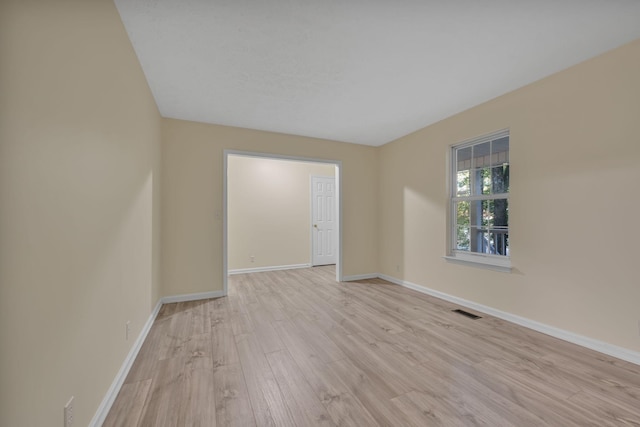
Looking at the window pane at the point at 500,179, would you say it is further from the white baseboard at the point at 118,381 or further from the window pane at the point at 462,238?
the white baseboard at the point at 118,381

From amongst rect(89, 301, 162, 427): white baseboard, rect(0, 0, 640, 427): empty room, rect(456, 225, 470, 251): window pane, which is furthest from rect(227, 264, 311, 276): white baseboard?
rect(456, 225, 470, 251): window pane

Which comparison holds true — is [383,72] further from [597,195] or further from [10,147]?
[10,147]

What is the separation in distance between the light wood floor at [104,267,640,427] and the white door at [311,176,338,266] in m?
2.94

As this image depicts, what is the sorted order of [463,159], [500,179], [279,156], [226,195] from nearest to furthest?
[500,179] < [463,159] < [226,195] < [279,156]

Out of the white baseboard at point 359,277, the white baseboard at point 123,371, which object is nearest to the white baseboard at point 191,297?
the white baseboard at point 123,371

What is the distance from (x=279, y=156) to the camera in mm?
4043

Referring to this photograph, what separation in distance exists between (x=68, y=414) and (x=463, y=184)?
4070 mm

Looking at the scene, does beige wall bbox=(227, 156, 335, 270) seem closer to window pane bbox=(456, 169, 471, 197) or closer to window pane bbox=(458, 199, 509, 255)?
window pane bbox=(456, 169, 471, 197)

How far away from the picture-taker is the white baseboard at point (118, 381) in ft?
4.61

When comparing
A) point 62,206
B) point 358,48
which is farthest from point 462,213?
point 62,206

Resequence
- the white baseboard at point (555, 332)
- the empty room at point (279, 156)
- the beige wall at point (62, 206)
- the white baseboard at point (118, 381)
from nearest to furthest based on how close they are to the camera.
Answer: the beige wall at point (62, 206)
the empty room at point (279, 156)
the white baseboard at point (118, 381)
the white baseboard at point (555, 332)

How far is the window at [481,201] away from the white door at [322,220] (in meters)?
2.85

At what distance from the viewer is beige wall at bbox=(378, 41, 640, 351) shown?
80.0 inches

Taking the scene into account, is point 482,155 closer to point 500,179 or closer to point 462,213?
point 500,179
